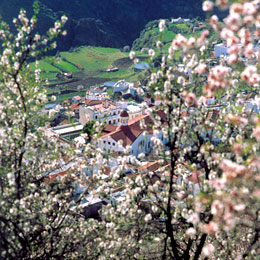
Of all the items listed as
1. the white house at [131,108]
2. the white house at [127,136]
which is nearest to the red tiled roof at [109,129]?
the white house at [127,136]

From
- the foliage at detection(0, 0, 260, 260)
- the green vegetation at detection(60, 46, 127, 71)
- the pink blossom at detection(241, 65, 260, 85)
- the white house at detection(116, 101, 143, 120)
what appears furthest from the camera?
the green vegetation at detection(60, 46, 127, 71)

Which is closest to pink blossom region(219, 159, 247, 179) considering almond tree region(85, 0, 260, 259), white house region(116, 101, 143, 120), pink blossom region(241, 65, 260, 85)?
almond tree region(85, 0, 260, 259)

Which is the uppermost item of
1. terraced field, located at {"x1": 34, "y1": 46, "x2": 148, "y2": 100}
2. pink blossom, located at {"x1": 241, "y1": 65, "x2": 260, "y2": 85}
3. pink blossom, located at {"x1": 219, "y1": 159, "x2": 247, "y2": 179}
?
pink blossom, located at {"x1": 241, "y1": 65, "x2": 260, "y2": 85}

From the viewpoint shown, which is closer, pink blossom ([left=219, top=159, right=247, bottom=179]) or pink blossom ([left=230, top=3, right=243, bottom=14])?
pink blossom ([left=219, top=159, right=247, bottom=179])

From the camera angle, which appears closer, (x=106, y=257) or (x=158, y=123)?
Answer: (x=158, y=123)

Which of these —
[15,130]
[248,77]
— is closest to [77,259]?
Answer: [15,130]

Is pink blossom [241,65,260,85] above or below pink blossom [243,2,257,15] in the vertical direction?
below

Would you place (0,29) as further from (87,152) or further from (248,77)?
(248,77)

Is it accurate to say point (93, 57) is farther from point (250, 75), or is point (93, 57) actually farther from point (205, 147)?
point (250, 75)

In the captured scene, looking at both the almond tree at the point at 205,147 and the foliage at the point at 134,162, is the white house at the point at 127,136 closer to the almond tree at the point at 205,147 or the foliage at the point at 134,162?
the almond tree at the point at 205,147

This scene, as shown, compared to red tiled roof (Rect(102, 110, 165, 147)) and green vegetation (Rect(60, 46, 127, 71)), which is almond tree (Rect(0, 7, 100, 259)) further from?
green vegetation (Rect(60, 46, 127, 71))

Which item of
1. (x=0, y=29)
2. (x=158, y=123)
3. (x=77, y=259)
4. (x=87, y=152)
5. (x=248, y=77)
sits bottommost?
(x=77, y=259)
